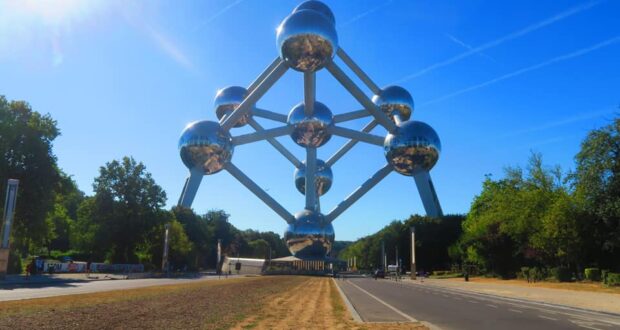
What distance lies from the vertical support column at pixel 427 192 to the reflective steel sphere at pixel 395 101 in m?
6.62

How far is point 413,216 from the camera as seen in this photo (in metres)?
97.8

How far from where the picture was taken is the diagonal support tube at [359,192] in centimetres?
5331

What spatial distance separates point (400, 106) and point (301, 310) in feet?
138

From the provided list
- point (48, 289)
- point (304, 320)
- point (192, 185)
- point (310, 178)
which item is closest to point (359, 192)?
point (310, 178)

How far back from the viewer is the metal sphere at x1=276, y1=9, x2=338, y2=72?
3859 cm

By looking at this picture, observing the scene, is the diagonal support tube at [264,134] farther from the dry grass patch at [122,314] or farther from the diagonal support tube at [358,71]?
the dry grass patch at [122,314]

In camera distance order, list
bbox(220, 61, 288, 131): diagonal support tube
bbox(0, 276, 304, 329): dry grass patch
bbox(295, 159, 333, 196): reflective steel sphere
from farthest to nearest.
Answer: bbox(295, 159, 333, 196): reflective steel sphere, bbox(220, 61, 288, 131): diagonal support tube, bbox(0, 276, 304, 329): dry grass patch

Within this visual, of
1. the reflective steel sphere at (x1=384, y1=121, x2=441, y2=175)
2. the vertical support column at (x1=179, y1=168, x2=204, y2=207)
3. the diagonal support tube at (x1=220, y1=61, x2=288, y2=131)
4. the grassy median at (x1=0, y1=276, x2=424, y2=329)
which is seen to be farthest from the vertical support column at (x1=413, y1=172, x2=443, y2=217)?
the grassy median at (x1=0, y1=276, x2=424, y2=329)

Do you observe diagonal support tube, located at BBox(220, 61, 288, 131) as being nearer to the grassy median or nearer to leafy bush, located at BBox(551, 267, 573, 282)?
leafy bush, located at BBox(551, 267, 573, 282)

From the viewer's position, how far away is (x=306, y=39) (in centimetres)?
3872

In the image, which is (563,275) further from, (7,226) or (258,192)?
(7,226)

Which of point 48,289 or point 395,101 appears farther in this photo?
point 395,101

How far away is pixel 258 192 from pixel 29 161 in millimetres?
21163

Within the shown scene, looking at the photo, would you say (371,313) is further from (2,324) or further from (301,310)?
(2,324)
